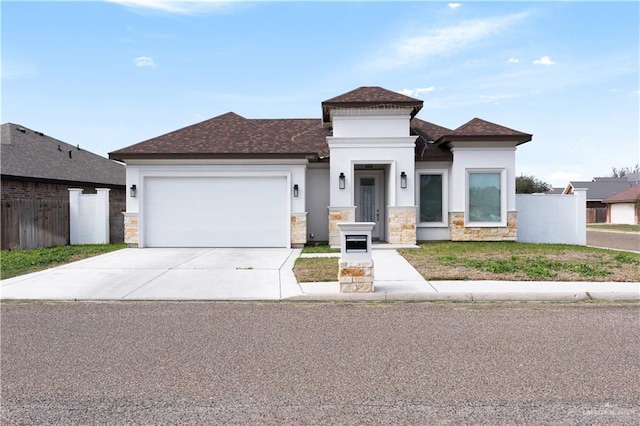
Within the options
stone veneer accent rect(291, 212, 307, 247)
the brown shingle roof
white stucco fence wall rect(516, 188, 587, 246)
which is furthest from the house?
white stucco fence wall rect(516, 188, 587, 246)

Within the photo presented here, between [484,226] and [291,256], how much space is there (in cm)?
769

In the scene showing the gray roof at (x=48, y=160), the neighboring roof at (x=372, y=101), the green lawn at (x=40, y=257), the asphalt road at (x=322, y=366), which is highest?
the neighboring roof at (x=372, y=101)

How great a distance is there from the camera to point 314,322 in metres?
6.96

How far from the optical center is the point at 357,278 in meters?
8.79

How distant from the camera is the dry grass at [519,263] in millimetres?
10422

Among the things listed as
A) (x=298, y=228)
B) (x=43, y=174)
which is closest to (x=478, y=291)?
(x=298, y=228)

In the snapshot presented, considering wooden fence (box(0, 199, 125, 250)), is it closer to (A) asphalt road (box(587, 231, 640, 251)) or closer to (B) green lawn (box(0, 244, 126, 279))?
(B) green lawn (box(0, 244, 126, 279))

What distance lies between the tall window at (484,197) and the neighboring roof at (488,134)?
1.32m

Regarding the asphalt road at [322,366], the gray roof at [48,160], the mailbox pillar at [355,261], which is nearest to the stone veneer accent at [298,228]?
the mailbox pillar at [355,261]

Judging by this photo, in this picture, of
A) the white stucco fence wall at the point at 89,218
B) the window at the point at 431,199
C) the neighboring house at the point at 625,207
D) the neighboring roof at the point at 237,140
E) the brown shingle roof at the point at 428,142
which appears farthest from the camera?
the neighboring house at the point at 625,207

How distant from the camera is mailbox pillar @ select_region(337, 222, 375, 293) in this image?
346 inches

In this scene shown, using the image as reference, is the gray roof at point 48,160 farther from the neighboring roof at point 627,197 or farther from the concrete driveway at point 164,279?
the neighboring roof at point 627,197

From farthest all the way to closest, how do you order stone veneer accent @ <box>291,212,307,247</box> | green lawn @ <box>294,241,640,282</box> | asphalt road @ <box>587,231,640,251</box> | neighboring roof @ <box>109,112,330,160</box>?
asphalt road @ <box>587,231,640,251</box> → stone veneer accent @ <box>291,212,307,247</box> → neighboring roof @ <box>109,112,330,160</box> → green lawn @ <box>294,241,640,282</box>

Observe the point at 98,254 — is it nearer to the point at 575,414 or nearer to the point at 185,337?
the point at 185,337
